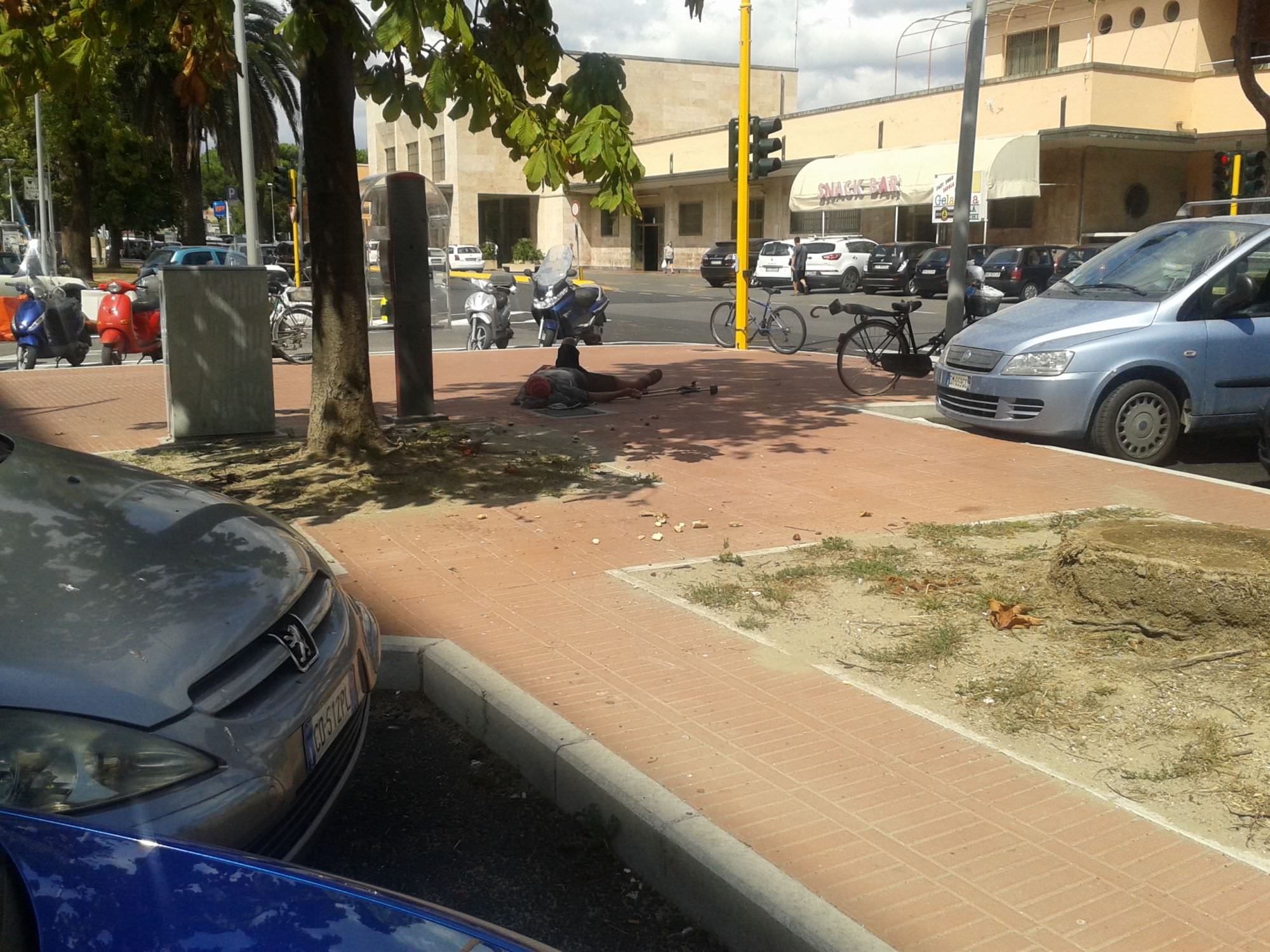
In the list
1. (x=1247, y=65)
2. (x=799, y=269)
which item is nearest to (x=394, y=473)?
(x=1247, y=65)

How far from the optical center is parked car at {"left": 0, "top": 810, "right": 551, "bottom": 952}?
1832mm

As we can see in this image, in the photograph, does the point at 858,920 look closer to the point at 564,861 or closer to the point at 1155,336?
the point at 564,861

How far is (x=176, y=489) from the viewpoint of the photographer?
4.21m


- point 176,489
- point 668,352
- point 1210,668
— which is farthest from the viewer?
point 668,352

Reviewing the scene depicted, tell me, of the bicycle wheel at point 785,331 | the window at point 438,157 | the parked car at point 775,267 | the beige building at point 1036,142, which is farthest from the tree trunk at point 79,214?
the window at point 438,157

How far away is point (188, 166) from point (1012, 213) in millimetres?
26741

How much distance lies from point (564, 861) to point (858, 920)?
0.99 meters

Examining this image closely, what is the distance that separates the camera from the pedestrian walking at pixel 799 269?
3988 cm

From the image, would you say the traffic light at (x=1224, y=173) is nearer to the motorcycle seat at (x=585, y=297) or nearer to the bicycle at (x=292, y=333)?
the motorcycle seat at (x=585, y=297)

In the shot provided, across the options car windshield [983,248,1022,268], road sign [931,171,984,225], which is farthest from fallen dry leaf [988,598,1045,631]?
road sign [931,171,984,225]

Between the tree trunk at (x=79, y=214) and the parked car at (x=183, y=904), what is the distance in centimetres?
3904

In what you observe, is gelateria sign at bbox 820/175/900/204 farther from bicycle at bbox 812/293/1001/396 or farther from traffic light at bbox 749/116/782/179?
bicycle at bbox 812/293/1001/396

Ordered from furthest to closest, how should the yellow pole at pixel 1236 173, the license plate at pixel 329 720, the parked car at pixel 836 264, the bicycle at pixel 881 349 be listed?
1. the parked car at pixel 836 264
2. the yellow pole at pixel 1236 173
3. the bicycle at pixel 881 349
4. the license plate at pixel 329 720

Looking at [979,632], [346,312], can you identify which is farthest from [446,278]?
[979,632]
